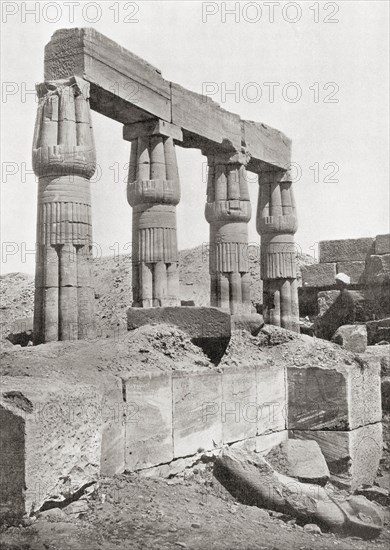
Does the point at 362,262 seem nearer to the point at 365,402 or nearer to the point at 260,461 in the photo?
the point at 365,402

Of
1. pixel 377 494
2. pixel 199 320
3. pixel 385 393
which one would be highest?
pixel 199 320

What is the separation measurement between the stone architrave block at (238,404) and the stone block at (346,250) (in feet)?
30.7

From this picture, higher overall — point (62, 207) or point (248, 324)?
point (62, 207)

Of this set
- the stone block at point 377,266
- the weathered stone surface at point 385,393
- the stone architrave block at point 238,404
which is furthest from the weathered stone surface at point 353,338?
the stone architrave block at point 238,404

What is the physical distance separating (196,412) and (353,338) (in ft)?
18.5

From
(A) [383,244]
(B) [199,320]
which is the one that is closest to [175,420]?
(B) [199,320]

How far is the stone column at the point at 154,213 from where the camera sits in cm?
1192

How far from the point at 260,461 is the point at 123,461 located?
189cm

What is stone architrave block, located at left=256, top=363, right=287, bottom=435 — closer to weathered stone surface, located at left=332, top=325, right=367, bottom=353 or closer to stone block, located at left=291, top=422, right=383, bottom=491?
stone block, located at left=291, top=422, right=383, bottom=491

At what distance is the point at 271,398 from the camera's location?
952 centimetres

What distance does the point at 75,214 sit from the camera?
9.99m

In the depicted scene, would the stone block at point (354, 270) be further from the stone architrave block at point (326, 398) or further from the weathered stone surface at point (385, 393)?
the stone architrave block at point (326, 398)

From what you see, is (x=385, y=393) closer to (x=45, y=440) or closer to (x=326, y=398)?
(x=326, y=398)

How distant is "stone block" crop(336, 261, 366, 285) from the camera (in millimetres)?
17438
